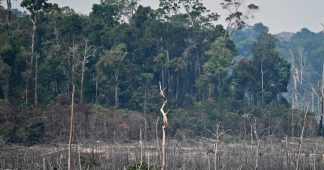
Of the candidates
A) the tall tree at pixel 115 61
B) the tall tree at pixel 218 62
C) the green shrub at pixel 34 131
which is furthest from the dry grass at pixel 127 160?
the tall tree at pixel 218 62

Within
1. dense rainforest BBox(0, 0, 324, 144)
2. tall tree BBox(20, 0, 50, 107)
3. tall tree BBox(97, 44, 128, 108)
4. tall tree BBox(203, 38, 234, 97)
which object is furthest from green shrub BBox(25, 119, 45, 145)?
tall tree BBox(203, 38, 234, 97)

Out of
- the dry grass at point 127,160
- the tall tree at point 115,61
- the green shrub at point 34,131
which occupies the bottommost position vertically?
the dry grass at point 127,160

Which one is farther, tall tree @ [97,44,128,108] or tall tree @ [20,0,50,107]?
tall tree @ [97,44,128,108]

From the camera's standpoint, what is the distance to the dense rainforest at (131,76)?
43.5 meters

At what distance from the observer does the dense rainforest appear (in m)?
43.5

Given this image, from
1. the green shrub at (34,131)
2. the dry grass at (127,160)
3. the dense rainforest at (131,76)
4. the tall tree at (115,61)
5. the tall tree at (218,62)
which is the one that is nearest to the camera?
the dry grass at (127,160)

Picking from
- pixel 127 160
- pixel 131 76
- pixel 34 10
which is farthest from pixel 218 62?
pixel 127 160

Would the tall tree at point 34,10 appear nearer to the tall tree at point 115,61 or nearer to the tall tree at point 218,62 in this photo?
the tall tree at point 115,61

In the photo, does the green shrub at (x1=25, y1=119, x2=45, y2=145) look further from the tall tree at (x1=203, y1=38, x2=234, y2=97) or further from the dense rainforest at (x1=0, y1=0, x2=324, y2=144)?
the tall tree at (x1=203, y1=38, x2=234, y2=97)

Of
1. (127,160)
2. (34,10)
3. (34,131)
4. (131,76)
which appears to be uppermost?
(34,10)

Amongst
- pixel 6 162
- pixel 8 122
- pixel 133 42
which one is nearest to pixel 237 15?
pixel 133 42

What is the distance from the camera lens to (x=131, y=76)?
5175 centimetres

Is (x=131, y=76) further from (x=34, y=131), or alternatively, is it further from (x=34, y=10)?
(x=34, y=131)

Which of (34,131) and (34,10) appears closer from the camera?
(34,131)
